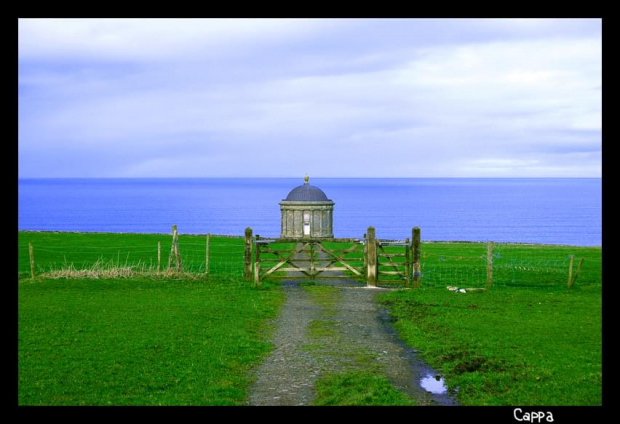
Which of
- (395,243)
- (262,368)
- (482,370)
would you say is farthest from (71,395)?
(395,243)

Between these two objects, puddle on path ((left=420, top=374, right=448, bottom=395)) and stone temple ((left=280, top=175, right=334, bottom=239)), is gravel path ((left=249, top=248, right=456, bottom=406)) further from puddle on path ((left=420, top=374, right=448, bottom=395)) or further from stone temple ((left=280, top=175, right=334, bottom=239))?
stone temple ((left=280, top=175, right=334, bottom=239))

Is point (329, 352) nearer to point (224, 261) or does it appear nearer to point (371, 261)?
point (371, 261)

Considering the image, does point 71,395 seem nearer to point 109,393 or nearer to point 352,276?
point 109,393

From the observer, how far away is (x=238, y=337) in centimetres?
1675

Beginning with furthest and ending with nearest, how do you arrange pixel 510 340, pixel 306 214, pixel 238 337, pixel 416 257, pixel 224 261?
1. pixel 306 214
2. pixel 224 261
3. pixel 416 257
4. pixel 238 337
5. pixel 510 340

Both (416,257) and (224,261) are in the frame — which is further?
(224,261)

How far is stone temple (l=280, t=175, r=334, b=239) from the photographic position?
47812 millimetres

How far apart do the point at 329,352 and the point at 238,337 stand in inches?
110

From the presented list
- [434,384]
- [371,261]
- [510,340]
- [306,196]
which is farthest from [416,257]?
[306,196]

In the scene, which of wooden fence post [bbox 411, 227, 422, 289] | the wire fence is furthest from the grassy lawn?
the wire fence

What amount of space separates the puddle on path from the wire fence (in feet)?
43.1

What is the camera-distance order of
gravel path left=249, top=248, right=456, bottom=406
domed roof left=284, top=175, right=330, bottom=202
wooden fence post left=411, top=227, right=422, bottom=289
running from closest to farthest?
gravel path left=249, top=248, right=456, bottom=406 < wooden fence post left=411, top=227, right=422, bottom=289 < domed roof left=284, top=175, right=330, bottom=202

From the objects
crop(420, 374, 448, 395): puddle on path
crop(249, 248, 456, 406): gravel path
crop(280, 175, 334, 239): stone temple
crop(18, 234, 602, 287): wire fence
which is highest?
→ crop(280, 175, 334, 239): stone temple

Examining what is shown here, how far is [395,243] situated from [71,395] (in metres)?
17.8
